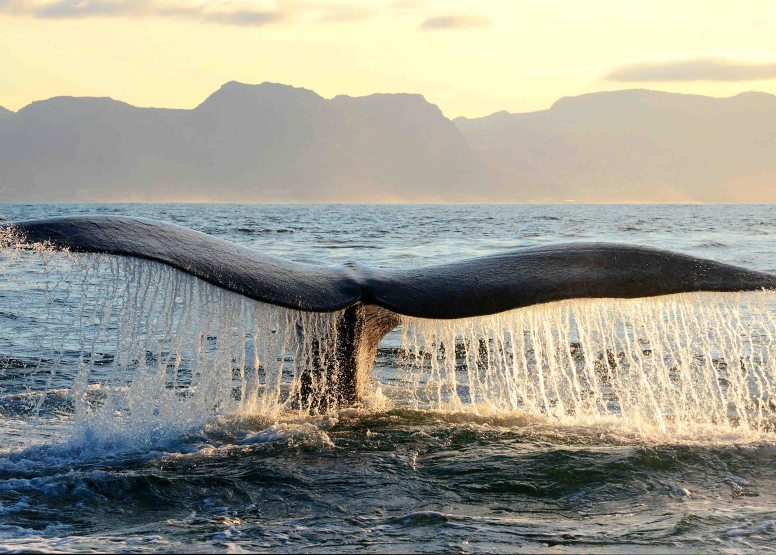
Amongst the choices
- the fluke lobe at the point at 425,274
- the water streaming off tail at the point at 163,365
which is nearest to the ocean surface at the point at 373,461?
the water streaming off tail at the point at 163,365

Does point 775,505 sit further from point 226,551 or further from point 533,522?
point 226,551

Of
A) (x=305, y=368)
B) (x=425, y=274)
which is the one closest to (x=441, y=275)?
(x=425, y=274)

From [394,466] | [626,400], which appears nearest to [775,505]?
[394,466]

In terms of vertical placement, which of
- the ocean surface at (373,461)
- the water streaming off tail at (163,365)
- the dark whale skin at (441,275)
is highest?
the dark whale skin at (441,275)

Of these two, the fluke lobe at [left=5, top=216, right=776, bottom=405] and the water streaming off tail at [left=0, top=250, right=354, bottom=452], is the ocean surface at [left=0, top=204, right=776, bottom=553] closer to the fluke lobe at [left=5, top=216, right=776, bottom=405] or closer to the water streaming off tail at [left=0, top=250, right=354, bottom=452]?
the water streaming off tail at [left=0, top=250, right=354, bottom=452]

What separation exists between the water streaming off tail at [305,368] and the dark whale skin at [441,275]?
0.41 ft

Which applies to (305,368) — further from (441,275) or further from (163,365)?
(163,365)

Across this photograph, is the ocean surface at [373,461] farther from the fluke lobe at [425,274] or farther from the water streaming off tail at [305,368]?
the fluke lobe at [425,274]

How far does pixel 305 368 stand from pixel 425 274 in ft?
3.50

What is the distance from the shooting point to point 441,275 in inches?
173

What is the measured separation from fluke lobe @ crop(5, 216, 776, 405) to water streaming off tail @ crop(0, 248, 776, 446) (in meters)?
0.11

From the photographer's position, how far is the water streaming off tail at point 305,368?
4.45 metres

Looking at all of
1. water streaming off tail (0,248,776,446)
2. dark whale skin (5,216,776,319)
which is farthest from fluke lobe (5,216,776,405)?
water streaming off tail (0,248,776,446)

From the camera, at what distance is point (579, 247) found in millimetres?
4402
